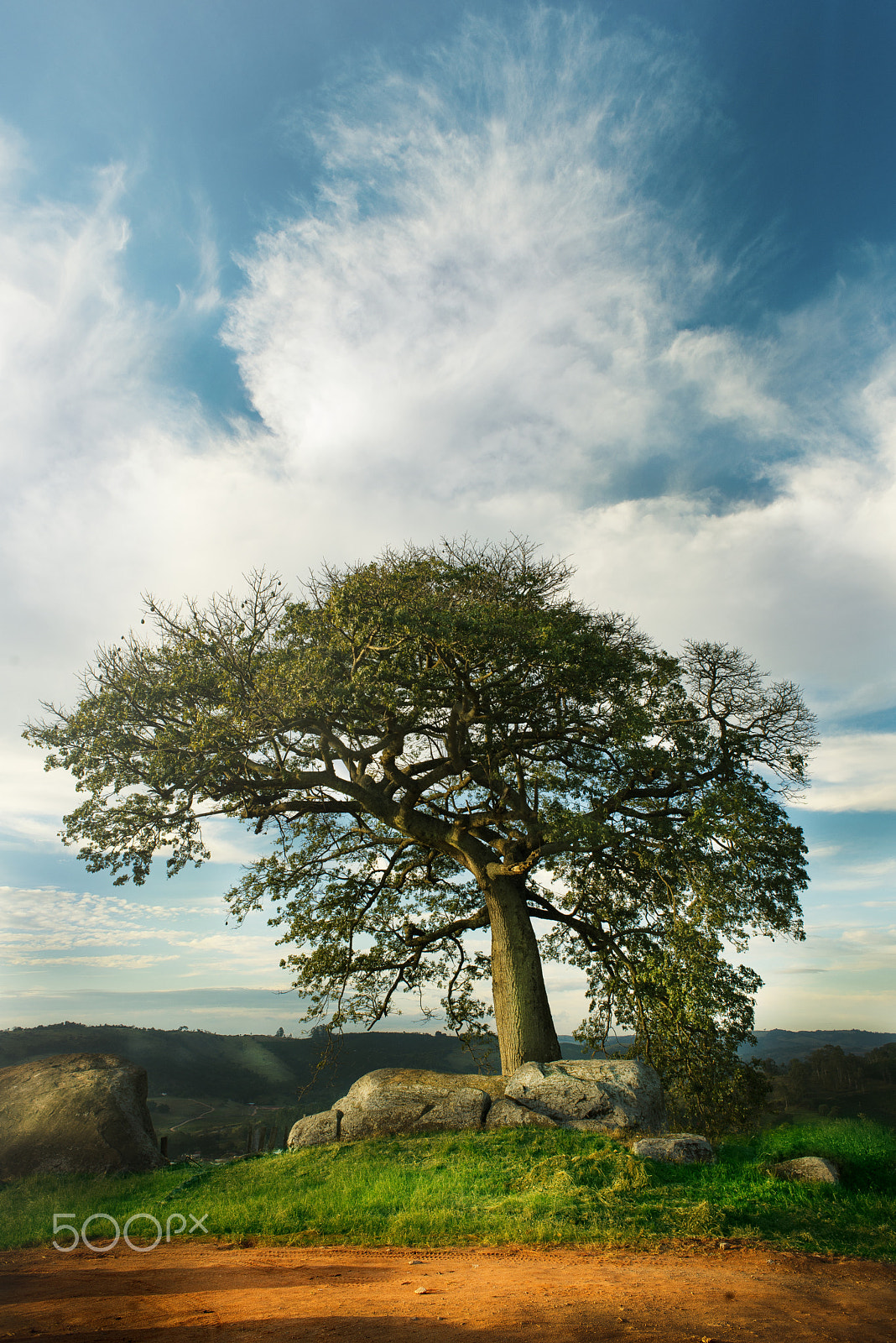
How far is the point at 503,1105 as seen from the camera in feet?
41.6

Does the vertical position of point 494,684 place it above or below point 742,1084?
above

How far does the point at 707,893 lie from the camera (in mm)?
A: 14164

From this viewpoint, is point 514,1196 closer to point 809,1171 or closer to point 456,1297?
point 456,1297

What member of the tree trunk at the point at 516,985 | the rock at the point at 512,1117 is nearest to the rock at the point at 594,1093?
the rock at the point at 512,1117

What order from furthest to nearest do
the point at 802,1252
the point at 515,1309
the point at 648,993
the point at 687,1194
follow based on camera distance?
the point at 648,993 < the point at 687,1194 < the point at 802,1252 < the point at 515,1309

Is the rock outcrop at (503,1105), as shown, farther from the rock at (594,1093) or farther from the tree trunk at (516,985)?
the tree trunk at (516,985)

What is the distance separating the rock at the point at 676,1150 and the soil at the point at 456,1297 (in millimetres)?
3269

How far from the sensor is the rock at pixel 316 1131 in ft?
42.0

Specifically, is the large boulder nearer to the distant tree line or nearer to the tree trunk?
the tree trunk

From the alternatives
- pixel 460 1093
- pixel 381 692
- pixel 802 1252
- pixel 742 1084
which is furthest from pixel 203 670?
pixel 742 1084

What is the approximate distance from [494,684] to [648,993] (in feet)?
25.7

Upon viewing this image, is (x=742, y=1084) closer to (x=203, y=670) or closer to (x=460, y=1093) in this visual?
(x=460, y=1093)

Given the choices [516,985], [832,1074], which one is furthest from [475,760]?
[832,1074]

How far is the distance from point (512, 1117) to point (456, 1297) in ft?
24.3
